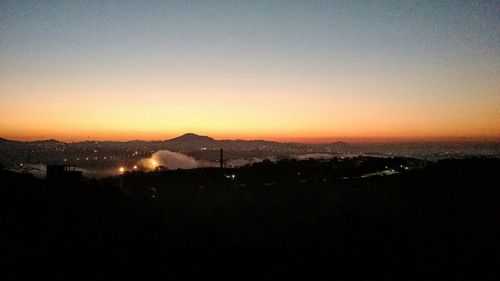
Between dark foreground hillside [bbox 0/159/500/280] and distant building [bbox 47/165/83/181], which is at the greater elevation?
distant building [bbox 47/165/83/181]

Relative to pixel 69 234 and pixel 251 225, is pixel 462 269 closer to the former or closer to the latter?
pixel 251 225

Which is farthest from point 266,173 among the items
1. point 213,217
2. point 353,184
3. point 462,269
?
point 462,269

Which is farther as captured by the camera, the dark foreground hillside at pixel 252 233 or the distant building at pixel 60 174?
the distant building at pixel 60 174

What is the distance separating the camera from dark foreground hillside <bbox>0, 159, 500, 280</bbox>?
15.3 m

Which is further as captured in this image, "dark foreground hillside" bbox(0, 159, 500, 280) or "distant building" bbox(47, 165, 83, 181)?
"distant building" bbox(47, 165, 83, 181)

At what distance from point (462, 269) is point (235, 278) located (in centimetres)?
1310

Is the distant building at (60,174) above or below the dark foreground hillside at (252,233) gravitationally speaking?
above

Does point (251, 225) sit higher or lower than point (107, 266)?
lower

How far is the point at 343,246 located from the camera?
25484 mm

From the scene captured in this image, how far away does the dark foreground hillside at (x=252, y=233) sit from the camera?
15.3m

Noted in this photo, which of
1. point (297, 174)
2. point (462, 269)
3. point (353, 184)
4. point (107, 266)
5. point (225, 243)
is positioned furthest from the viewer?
point (297, 174)

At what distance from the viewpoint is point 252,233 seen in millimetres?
29438

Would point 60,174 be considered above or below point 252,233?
above

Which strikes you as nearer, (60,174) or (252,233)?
(252,233)
